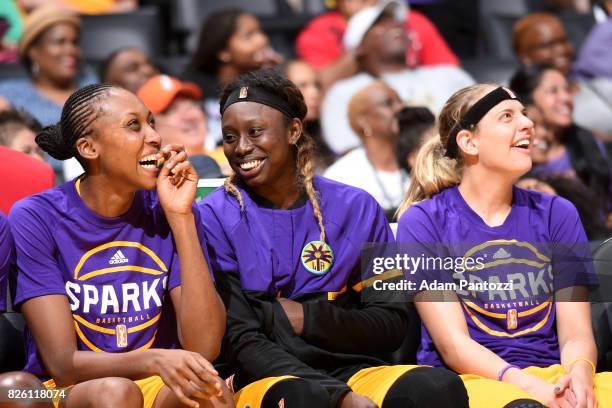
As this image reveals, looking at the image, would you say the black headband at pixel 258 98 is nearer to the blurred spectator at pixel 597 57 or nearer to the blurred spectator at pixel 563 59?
the blurred spectator at pixel 563 59

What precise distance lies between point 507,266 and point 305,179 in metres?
0.77

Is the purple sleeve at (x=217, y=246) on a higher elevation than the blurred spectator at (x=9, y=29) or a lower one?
lower

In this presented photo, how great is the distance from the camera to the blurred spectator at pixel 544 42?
7.53 m

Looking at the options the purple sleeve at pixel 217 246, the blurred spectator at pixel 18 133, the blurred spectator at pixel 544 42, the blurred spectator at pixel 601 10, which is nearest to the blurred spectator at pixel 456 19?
the blurred spectator at pixel 544 42

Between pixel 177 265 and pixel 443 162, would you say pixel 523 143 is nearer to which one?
pixel 443 162

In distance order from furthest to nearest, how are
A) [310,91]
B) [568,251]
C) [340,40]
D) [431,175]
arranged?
[340,40] < [310,91] < [431,175] < [568,251]

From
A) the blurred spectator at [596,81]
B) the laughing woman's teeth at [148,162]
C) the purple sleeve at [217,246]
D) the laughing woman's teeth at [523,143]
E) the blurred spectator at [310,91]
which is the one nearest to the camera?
the laughing woman's teeth at [148,162]

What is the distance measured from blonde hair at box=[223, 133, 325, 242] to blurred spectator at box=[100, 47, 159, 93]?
2.73m

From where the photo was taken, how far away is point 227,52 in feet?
23.2

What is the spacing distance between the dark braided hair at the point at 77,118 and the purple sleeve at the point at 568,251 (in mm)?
1643

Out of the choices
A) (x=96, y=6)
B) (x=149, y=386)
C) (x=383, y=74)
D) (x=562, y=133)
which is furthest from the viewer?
(x=96, y=6)

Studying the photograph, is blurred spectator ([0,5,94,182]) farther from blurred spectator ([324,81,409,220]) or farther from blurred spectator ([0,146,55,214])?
blurred spectator ([0,146,55,214])

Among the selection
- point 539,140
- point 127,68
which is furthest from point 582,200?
point 127,68

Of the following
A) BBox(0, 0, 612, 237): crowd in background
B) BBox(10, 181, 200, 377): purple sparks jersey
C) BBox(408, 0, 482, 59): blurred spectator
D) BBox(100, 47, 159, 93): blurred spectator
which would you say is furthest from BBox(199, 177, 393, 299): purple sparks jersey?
BBox(408, 0, 482, 59): blurred spectator
